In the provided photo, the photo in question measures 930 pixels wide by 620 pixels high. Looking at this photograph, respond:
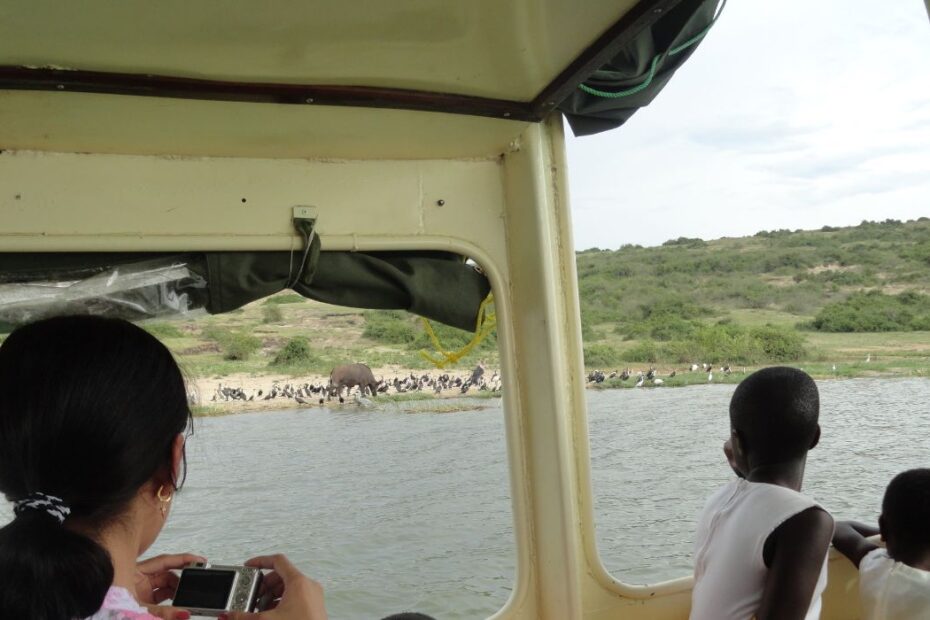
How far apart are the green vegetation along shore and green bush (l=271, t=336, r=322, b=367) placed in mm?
42

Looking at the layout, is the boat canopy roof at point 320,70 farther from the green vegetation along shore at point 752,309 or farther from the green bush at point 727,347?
the green bush at point 727,347

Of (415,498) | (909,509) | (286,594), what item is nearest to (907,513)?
(909,509)

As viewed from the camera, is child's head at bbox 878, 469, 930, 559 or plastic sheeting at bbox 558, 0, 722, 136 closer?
plastic sheeting at bbox 558, 0, 722, 136

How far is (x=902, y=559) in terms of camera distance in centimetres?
216

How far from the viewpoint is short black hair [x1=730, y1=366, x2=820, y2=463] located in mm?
1931

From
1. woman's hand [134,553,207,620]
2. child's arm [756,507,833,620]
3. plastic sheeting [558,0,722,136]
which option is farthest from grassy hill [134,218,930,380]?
woman's hand [134,553,207,620]

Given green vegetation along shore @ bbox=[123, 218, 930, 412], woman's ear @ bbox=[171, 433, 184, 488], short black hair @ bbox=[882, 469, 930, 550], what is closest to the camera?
woman's ear @ bbox=[171, 433, 184, 488]

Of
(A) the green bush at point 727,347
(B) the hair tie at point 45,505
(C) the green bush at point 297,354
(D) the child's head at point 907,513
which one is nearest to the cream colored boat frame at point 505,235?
(C) the green bush at point 297,354

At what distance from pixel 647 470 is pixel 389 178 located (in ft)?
5.03

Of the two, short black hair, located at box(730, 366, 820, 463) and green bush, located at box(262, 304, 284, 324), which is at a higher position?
green bush, located at box(262, 304, 284, 324)

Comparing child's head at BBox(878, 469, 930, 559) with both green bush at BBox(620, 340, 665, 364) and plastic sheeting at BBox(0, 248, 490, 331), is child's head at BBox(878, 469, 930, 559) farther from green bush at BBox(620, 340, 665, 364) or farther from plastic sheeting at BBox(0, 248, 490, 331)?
plastic sheeting at BBox(0, 248, 490, 331)

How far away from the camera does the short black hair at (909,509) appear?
2.13 meters

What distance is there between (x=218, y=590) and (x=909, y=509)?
182 cm

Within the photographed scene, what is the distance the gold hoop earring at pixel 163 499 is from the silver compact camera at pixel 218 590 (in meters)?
0.15
